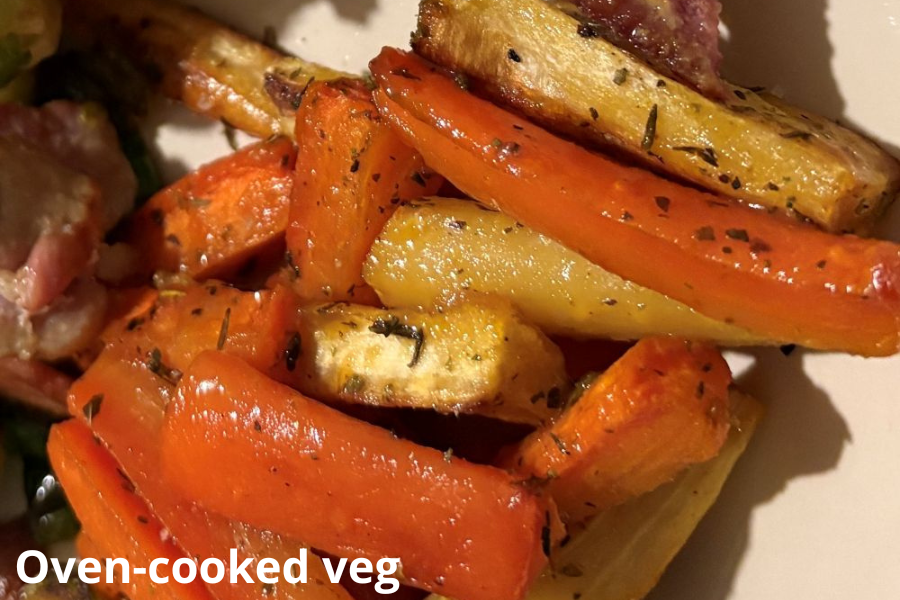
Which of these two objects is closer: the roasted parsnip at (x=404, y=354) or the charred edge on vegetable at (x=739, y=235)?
the charred edge on vegetable at (x=739, y=235)

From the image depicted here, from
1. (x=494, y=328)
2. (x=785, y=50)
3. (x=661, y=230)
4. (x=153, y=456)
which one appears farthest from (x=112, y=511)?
(x=785, y=50)

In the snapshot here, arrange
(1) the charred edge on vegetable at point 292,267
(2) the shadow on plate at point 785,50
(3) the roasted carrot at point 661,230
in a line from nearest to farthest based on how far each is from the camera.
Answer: (3) the roasted carrot at point 661,230 < (2) the shadow on plate at point 785,50 < (1) the charred edge on vegetable at point 292,267

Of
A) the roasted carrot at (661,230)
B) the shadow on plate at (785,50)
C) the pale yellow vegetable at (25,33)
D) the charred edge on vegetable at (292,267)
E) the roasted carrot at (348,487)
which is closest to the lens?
the roasted carrot at (661,230)

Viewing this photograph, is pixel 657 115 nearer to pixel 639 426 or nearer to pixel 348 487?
pixel 639 426

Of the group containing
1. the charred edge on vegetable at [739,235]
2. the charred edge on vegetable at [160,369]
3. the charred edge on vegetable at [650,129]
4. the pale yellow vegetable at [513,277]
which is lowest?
the charred edge on vegetable at [160,369]

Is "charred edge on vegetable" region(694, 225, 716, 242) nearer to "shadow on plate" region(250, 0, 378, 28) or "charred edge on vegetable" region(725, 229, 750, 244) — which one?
"charred edge on vegetable" region(725, 229, 750, 244)

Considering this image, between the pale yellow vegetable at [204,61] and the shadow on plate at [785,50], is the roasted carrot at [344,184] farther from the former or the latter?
the shadow on plate at [785,50]

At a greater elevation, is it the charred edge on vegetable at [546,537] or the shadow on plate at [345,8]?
the shadow on plate at [345,8]

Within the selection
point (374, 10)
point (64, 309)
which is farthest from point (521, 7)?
point (64, 309)

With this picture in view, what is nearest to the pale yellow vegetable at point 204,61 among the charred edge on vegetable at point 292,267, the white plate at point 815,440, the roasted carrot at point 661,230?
the charred edge on vegetable at point 292,267
